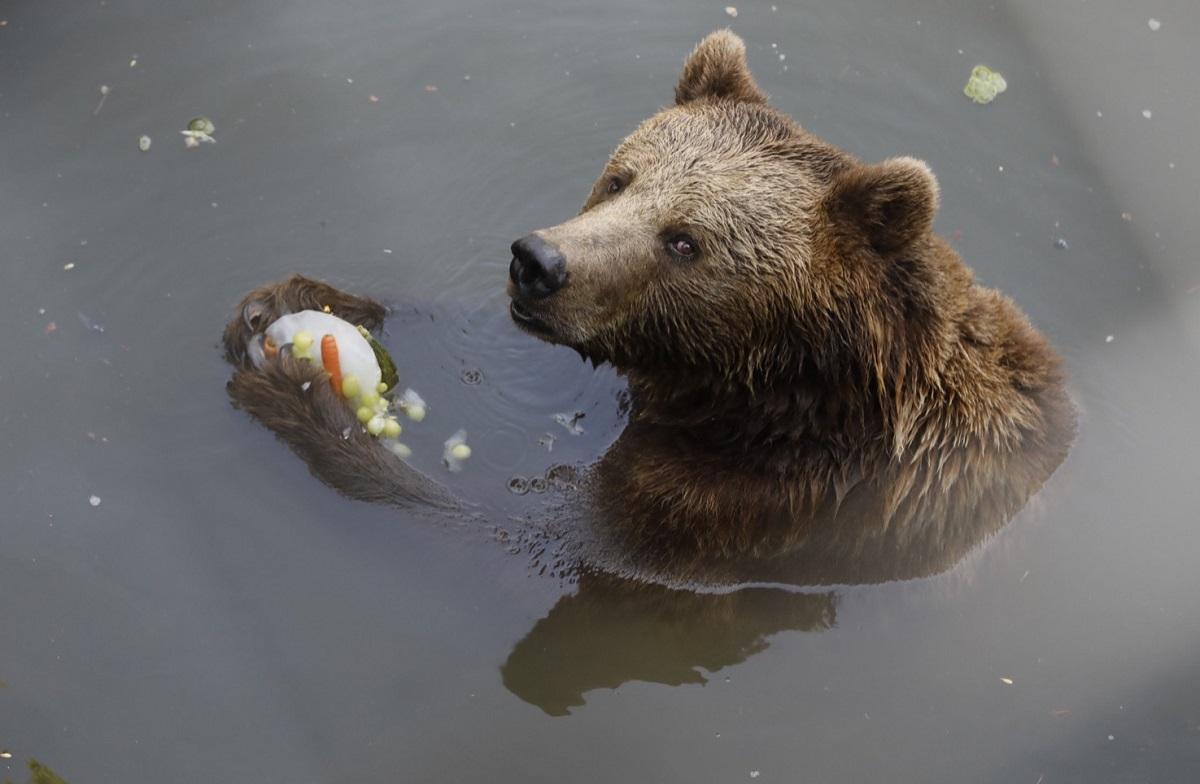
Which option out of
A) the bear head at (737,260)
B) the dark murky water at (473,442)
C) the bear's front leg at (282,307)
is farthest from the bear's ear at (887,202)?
the bear's front leg at (282,307)

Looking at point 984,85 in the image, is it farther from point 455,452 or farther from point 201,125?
point 201,125

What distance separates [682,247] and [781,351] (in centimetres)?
59

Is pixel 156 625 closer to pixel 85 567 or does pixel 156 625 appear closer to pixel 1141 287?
pixel 85 567

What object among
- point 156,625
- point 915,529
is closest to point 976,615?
point 915,529

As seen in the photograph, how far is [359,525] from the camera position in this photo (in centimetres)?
641

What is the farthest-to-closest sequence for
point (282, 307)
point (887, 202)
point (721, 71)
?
1. point (282, 307)
2. point (721, 71)
3. point (887, 202)

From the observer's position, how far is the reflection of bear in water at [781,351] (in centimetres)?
513

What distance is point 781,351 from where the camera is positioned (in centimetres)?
532

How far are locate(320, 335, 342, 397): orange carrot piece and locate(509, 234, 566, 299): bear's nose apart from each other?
1516 millimetres

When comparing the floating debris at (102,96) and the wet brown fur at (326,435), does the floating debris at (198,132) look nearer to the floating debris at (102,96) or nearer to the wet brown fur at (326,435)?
the floating debris at (102,96)

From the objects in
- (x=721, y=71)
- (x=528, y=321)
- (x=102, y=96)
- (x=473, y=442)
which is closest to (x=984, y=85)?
(x=721, y=71)

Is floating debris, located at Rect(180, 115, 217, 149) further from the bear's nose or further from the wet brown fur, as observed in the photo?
the bear's nose

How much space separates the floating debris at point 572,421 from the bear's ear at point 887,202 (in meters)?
2.14

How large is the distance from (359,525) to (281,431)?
2.01 ft
